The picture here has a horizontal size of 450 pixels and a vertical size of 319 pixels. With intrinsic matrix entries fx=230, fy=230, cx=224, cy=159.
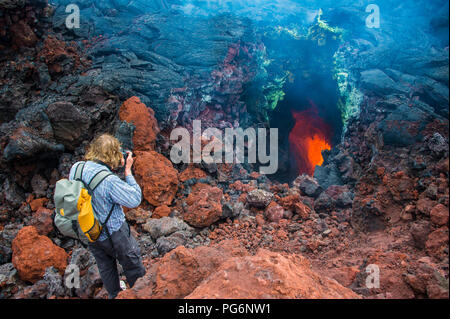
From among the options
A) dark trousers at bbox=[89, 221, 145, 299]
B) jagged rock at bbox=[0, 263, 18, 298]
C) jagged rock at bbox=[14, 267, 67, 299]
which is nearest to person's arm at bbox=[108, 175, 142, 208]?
dark trousers at bbox=[89, 221, 145, 299]

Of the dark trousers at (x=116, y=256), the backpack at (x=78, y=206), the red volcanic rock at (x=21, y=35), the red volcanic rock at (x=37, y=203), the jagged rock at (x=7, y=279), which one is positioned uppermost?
the red volcanic rock at (x=21, y=35)

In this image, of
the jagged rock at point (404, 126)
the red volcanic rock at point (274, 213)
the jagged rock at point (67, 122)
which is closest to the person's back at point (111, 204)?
the red volcanic rock at point (274, 213)

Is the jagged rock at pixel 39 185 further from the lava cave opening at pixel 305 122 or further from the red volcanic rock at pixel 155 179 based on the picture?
the lava cave opening at pixel 305 122

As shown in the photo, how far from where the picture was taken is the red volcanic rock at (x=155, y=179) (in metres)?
5.05

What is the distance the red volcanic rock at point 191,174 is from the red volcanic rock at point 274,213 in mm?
2108

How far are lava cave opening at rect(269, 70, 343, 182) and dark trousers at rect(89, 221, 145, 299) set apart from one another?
383 inches

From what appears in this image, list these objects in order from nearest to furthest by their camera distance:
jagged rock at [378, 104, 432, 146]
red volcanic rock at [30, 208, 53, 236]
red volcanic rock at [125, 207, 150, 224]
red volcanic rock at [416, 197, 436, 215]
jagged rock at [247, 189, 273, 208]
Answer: red volcanic rock at [416, 197, 436, 215]
jagged rock at [378, 104, 432, 146]
red volcanic rock at [30, 208, 53, 236]
red volcanic rock at [125, 207, 150, 224]
jagged rock at [247, 189, 273, 208]

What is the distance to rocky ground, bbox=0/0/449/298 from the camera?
217 cm

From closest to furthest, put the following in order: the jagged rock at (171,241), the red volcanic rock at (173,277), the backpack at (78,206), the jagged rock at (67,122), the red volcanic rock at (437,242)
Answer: the red volcanic rock at (173,277)
the backpack at (78,206)
the red volcanic rock at (437,242)
the jagged rock at (171,241)
the jagged rock at (67,122)

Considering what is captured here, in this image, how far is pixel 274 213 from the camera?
4672mm

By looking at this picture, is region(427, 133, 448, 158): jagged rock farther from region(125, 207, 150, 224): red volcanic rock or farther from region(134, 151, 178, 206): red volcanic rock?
region(125, 207, 150, 224): red volcanic rock
